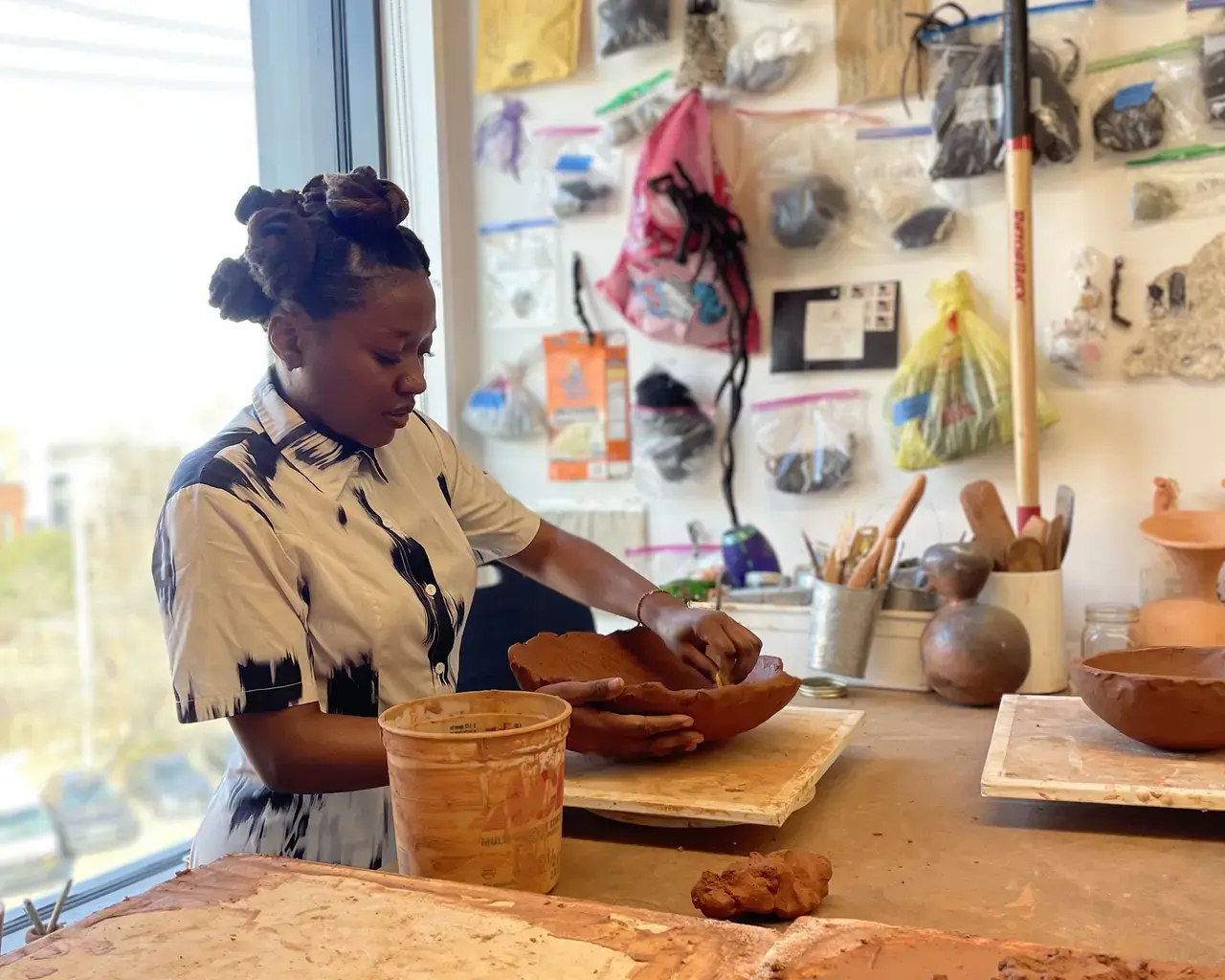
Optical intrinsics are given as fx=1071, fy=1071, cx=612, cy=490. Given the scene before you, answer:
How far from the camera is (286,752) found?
1.22 meters

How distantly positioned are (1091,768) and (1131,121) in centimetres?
156

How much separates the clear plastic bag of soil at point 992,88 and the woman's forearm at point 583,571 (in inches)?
49.3

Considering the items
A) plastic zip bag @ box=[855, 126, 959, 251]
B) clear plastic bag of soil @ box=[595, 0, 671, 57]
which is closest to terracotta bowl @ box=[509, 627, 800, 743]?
plastic zip bag @ box=[855, 126, 959, 251]

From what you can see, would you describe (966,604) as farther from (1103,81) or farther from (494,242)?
(494,242)

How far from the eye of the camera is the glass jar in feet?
6.22

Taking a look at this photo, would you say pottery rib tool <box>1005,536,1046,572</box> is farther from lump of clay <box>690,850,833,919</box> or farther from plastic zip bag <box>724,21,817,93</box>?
plastic zip bag <box>724,21,817,93</box>

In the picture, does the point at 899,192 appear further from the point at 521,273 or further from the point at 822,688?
the point at 822,688

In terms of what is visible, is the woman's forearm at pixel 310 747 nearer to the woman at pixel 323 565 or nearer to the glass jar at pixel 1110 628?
the woman at pixel 323 565

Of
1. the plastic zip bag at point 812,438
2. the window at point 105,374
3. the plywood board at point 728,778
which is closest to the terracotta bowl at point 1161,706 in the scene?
the plywood board at point 728,778

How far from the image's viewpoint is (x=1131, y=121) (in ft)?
7.20

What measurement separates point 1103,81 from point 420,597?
1827 millimetres

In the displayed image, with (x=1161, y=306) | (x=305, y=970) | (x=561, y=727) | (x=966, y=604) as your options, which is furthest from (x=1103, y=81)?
(x=305, y=970)

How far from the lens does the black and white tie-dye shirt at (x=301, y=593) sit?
1.20 meters

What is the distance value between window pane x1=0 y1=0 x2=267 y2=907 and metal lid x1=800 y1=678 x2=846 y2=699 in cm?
114
